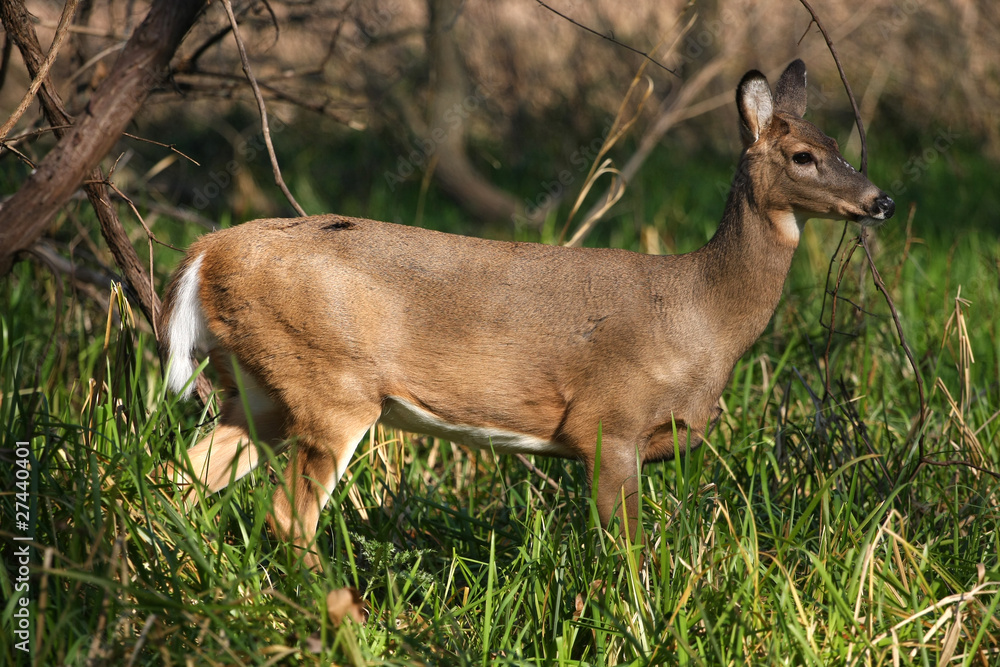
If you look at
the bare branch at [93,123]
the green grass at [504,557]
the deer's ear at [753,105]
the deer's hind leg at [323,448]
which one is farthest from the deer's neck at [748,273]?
the bare branch at [93,123]

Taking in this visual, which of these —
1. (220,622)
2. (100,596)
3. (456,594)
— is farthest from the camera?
(456,594)

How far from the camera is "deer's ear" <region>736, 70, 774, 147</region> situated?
3252 millimetres

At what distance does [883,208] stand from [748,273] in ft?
1.56

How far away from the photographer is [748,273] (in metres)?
3.30

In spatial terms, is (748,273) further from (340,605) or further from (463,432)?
(340,605)

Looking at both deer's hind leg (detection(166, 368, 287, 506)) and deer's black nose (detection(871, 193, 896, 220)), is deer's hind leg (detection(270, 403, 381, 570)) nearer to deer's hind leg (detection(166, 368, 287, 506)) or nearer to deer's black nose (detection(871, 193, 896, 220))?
deer's hind leg (detection(166, 368, 287, 506))

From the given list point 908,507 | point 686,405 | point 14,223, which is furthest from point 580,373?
point 14,223

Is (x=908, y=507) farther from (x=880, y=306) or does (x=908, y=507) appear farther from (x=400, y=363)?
(x=880, y=306)

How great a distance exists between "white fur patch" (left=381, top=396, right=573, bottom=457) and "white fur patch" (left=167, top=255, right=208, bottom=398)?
2.18 ft

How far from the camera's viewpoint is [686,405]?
128 inches

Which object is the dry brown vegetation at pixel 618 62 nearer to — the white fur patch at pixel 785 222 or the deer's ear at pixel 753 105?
the deer's ear at pixel 753 105

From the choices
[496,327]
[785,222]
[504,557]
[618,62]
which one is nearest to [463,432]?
[496,327]

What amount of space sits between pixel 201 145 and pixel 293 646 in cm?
832

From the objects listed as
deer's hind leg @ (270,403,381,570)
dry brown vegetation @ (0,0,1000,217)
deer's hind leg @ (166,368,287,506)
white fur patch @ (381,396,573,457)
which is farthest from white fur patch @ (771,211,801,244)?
dry brown vegetation @ (0,0,1000,217)
